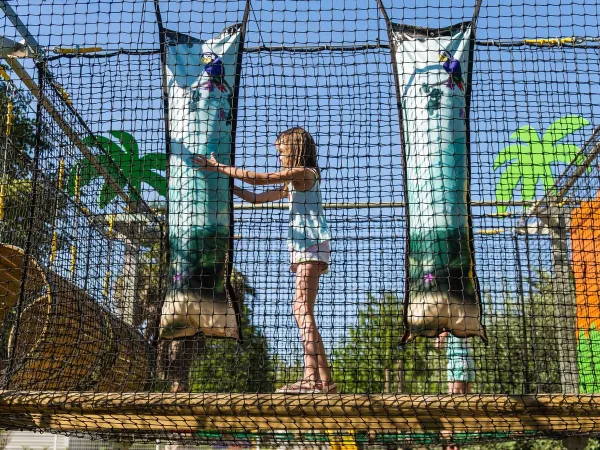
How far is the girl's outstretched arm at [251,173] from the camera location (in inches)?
116

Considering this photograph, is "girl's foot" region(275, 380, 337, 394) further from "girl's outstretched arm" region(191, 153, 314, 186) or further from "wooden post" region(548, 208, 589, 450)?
"wooden post" region(548, 208, 589, 450)

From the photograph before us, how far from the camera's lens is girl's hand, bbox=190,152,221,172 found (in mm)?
2967

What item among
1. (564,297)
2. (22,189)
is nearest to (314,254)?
(22,189)

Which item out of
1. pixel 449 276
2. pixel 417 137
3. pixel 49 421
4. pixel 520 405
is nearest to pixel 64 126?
pixel 49 421

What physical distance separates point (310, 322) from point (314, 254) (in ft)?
0.95

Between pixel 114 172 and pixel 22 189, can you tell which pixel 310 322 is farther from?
pixel 114 172

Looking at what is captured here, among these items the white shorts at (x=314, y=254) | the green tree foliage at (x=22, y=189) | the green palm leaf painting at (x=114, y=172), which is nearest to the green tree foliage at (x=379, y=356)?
the white shorts at (x=314, y=254)

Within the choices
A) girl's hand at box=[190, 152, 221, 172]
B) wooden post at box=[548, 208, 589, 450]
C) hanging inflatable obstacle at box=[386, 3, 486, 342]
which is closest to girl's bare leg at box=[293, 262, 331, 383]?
hanging inflatable obstacle at box=[386, 3, 486, 342]

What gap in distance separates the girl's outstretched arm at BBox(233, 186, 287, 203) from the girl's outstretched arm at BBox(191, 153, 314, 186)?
23 cm

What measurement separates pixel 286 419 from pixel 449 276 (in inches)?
34.2

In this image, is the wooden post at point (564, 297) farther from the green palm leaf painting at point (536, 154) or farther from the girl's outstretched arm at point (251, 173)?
Answer: the girl's outstretched arm at point (251, 173)

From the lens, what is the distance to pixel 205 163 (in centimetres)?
298

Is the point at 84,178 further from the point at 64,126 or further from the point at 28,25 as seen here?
the point at 28,25

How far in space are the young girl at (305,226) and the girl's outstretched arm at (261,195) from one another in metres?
0.13
